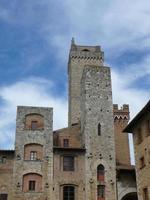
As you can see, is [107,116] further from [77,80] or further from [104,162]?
[77,80]

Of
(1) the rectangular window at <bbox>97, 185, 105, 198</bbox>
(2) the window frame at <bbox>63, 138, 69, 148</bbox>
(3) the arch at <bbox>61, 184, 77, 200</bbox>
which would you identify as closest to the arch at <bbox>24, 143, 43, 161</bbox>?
(2) the window frame at <bbox>63, 138, 69, 148</bbox>

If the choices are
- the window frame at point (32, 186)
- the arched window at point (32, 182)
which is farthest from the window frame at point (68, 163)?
the window frame at point (32, 186)

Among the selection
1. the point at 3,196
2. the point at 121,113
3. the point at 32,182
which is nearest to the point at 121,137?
the point at 121,113

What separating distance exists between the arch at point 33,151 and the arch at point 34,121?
2071 mm

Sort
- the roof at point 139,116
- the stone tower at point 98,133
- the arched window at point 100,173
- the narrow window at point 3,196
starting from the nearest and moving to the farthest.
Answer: the roof at point 139,116
the narrow window at point 3,196
the stone tower at point 98,133
the arched window at point 100,173

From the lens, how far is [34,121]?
4309 centimetres

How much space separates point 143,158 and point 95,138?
34.5ft

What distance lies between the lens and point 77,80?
6150 cm

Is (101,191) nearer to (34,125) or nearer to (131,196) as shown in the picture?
(131,196)

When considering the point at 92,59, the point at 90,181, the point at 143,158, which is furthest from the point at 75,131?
the point at 92,59

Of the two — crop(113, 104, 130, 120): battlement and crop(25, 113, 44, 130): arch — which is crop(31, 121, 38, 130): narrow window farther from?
crop(113, 104, 130, 120): battlement

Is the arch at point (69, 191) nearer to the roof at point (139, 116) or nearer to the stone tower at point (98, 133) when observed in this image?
the stone tower at point (98, 133)

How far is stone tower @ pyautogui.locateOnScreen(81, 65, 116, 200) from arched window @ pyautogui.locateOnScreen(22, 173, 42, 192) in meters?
4.97

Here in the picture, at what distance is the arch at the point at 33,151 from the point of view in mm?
41125
